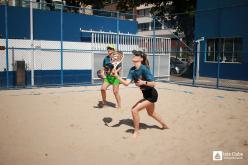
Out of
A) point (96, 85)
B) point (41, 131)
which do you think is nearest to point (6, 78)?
point (96, 85)

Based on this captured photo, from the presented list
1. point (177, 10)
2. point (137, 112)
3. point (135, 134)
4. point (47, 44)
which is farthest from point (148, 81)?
point (177, 10)

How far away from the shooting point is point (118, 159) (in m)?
4.50

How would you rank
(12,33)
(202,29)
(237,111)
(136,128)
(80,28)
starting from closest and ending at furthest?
(136,128) < (237,111) < (12,33) < (80,28) < (202,29)

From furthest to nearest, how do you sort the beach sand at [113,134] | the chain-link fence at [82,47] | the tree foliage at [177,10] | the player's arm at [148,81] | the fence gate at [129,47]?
the tree foliage at [177,10], the fence gate at [129,47], the chain-link fence at [82,47], the player's arm at [148,81], the beach sand at [113,134]

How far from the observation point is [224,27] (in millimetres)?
17812

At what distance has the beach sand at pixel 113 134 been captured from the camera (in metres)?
4.55

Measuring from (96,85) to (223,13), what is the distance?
29.3ft

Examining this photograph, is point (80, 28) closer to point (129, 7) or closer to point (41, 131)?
point (41, 131)

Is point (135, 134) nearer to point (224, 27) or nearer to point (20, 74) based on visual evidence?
point (20, 74)

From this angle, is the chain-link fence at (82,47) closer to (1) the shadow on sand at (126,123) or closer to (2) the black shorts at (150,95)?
(1) the shadow on sand at (126,123)

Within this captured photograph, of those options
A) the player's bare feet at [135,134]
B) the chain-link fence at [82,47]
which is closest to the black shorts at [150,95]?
the player's bare feet at [135,134]

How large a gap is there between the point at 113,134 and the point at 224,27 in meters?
14.1

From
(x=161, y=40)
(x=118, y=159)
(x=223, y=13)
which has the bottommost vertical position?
(x=118, y=159)

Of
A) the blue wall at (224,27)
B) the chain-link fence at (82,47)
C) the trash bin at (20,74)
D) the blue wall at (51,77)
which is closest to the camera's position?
the trash bin at (20,74)
